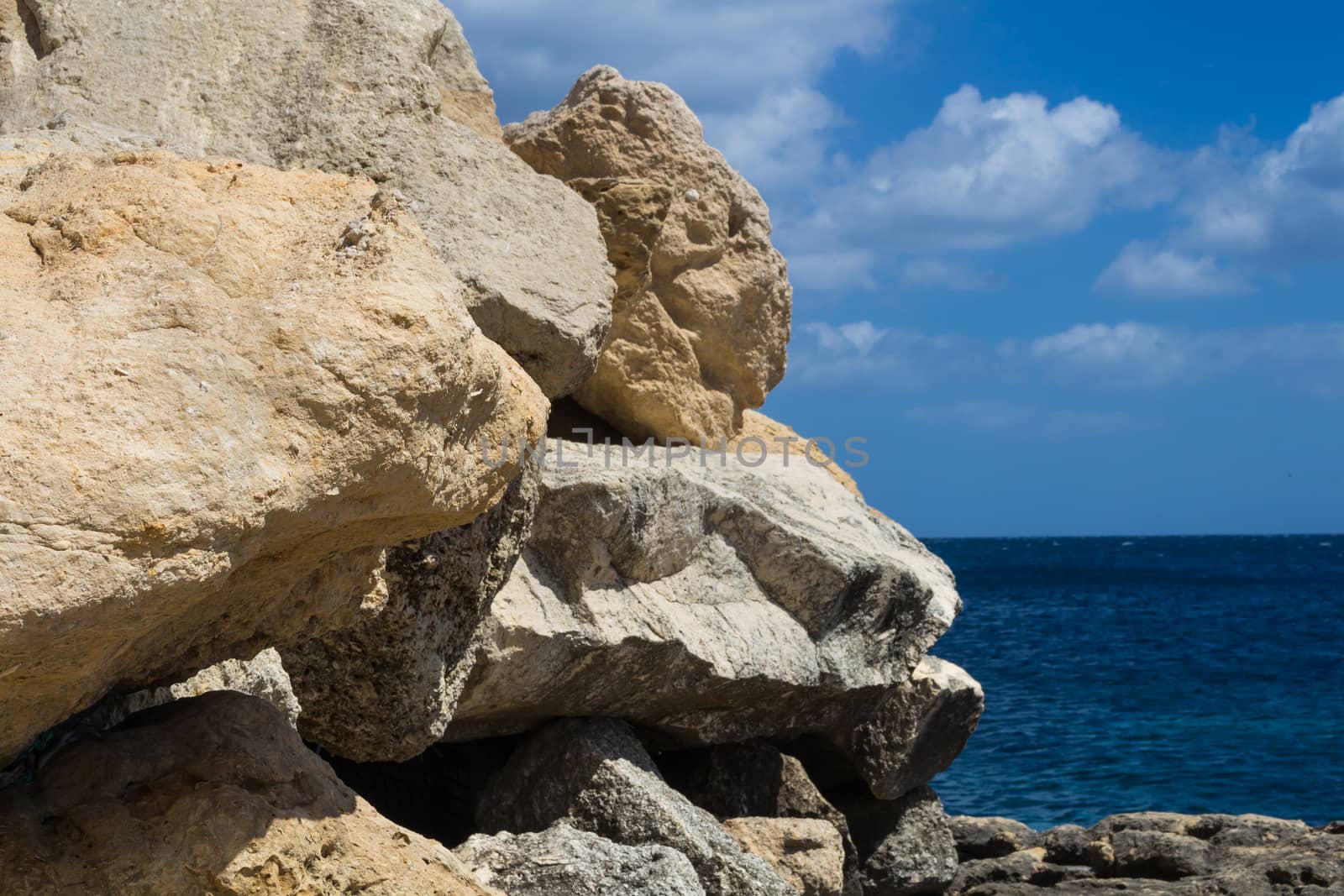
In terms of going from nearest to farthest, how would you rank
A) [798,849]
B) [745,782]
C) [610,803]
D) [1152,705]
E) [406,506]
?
[406,506] < [610,803] < [798,849] < [745,782] < [1152,705]

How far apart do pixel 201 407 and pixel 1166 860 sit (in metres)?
8.50

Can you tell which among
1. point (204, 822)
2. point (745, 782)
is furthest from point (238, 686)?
point (745, 782)

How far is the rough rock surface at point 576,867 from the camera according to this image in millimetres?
4355

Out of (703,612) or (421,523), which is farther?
(703,612)

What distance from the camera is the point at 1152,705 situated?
21.8 m

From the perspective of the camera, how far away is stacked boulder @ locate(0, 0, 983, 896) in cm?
231

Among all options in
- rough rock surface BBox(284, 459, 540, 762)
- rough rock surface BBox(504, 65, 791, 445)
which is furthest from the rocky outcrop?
rough rock surface BBox(284, 459, 540, 762)

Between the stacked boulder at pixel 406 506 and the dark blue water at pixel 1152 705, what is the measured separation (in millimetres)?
8177

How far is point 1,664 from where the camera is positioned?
7.00 ft

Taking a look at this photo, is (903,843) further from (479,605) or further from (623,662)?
(479,605)

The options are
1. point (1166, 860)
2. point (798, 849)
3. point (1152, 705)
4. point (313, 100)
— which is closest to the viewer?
point (313, 100)

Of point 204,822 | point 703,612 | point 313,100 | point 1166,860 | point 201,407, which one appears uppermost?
point 313,100

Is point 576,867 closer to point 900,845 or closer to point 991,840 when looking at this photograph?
point 900,845

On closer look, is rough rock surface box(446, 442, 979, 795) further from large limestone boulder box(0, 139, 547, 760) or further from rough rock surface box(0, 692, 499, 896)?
large limestone boulder box(0, 139, 547, 760)
